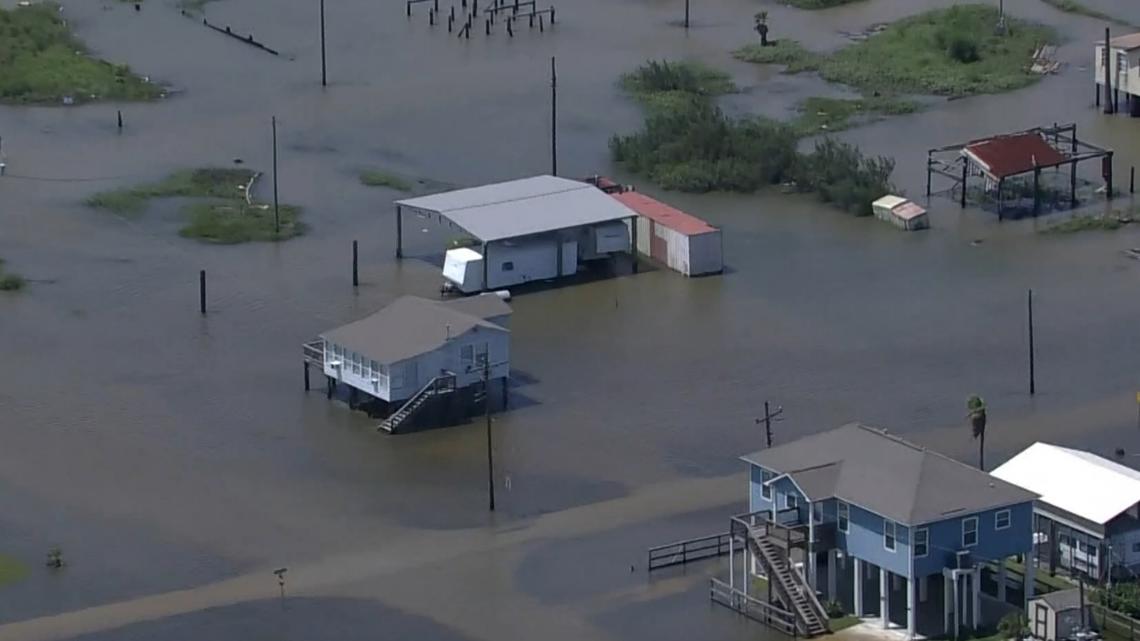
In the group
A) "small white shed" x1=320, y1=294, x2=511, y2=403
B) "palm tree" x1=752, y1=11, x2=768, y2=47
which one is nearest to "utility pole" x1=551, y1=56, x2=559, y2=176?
"palm tree" x1=752, y1=11, x2=768, y2=47

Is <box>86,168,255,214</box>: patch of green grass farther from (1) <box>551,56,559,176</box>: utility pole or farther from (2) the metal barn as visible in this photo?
(2) the metal barn

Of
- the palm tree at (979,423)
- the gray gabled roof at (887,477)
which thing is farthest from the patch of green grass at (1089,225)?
the gray gabled roof at (887,477)

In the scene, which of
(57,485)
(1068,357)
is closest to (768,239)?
(1068,357)

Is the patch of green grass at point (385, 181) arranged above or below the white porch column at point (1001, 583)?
above

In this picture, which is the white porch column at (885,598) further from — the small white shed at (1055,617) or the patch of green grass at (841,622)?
the small white shed at (1055,617)

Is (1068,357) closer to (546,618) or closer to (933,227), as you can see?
(933,227)

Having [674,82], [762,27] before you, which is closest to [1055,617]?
[674,82]
